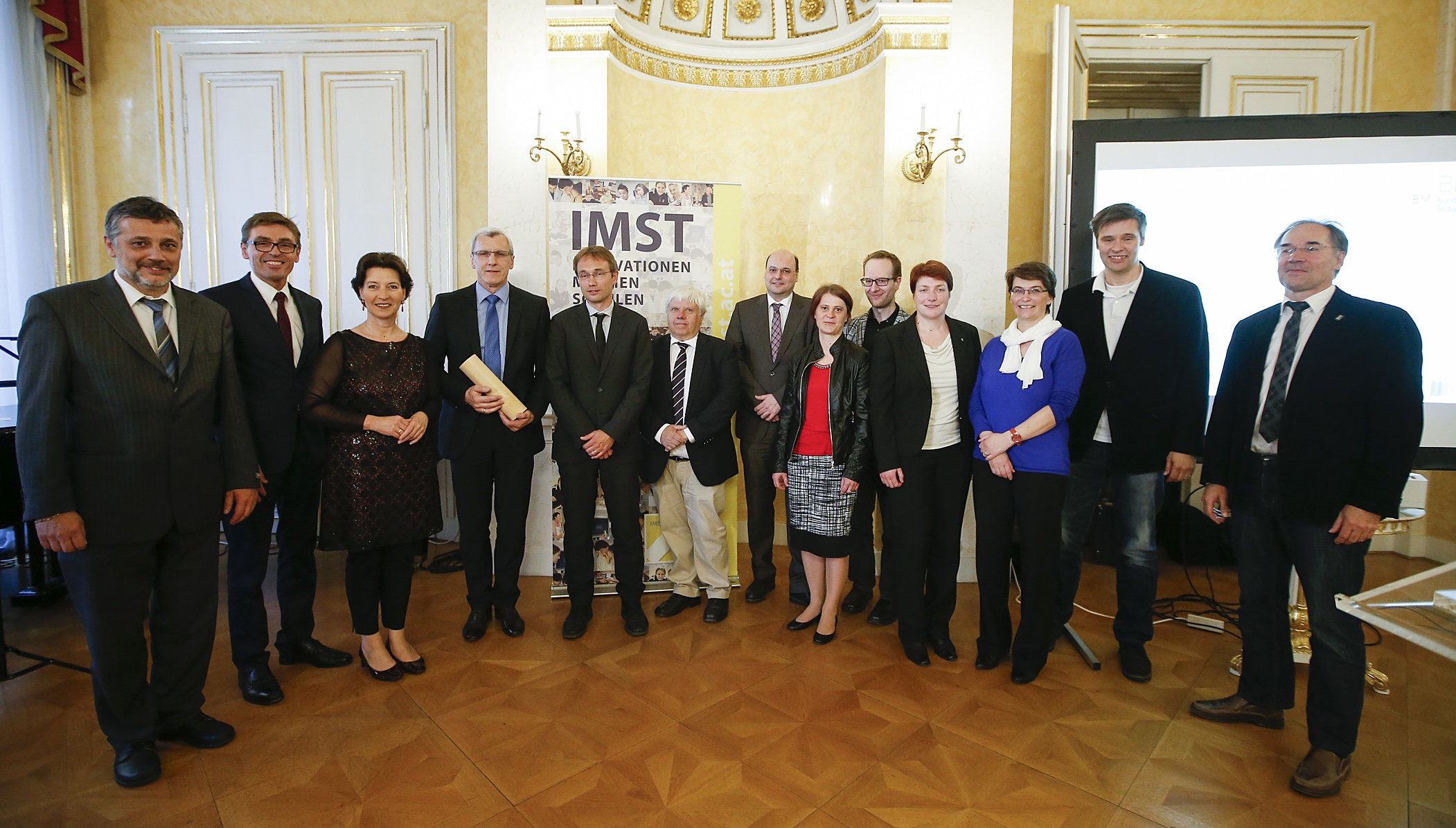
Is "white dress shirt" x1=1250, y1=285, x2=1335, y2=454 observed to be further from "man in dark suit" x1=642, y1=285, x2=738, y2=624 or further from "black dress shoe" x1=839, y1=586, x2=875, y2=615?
"man in dark suit" x1=642, y1=285, x2=738, y2=624

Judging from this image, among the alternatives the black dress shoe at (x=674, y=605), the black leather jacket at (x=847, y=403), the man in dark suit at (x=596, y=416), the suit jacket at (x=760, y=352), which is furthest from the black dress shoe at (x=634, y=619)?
the black leather jacket at (x=847, y=403)

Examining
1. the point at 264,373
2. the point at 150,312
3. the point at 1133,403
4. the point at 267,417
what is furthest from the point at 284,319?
the point at 1133,403

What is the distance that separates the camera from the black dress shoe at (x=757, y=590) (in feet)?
11.4

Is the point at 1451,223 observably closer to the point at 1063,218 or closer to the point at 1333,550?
the point at 1063,218

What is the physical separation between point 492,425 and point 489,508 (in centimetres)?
39

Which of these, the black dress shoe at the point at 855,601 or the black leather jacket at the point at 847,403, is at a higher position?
the black leather jacket at the point at 847,403

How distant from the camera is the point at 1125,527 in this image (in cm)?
275

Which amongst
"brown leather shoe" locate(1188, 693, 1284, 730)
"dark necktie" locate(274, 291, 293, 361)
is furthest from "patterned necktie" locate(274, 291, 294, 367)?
"brown leather shoe" locate(1188, 693, 1284, 730)

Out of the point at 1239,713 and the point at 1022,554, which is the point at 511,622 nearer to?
the point at 1022,554

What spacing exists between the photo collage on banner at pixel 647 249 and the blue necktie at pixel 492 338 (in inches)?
20.6

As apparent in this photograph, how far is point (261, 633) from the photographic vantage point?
2.52 m

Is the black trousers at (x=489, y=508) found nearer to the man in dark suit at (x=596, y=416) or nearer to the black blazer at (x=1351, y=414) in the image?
the man in dark suit at (x=596, y=416)

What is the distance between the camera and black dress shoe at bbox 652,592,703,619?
10.6ft

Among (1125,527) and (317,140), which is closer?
(1125,527)
